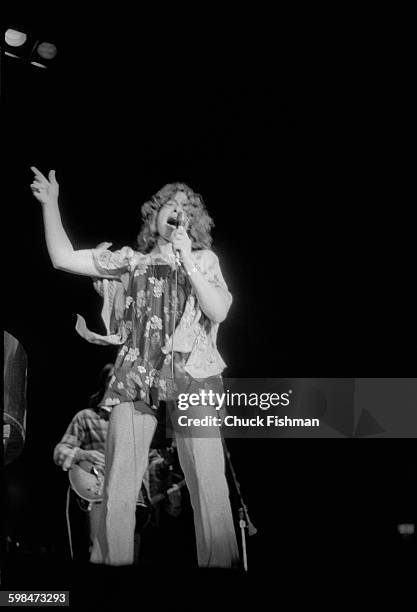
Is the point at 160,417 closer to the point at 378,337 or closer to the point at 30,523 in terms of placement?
the point at 30,523

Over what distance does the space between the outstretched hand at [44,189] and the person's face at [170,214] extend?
1.50ft

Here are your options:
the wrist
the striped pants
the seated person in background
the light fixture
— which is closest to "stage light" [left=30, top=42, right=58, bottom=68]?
the light fixture

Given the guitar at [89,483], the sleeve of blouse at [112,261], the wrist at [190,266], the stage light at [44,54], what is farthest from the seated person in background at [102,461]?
the stage light at [44,54]

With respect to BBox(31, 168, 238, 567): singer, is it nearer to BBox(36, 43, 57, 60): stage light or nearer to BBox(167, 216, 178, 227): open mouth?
BBox(167, 216, 178, 227): open mouth

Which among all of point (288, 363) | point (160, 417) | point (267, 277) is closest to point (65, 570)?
point (160, 417)

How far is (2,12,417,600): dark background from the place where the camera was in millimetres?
3102

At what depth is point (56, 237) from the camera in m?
3.24

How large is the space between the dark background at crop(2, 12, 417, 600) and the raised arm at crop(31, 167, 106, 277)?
0.04 m

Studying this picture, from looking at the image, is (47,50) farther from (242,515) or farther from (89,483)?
(242,515)

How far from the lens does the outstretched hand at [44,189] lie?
328 cm

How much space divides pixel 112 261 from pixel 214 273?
42 centimetres

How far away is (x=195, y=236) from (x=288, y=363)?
0.65 metres

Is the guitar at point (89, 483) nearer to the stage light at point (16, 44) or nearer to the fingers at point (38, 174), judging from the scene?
the fingers at point (38, 174)

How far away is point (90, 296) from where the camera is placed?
322 cm
